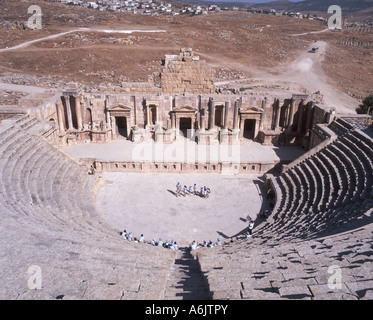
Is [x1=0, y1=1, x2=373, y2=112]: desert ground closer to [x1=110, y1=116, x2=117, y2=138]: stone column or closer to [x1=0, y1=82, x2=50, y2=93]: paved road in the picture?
[x1=0, y1=82, x2=50, y2=93]: paved road

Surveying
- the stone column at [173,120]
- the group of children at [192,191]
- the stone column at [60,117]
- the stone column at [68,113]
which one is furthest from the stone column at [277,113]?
the stone column at [60,117]

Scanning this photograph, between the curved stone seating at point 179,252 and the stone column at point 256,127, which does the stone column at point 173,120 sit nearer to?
the stone column at point 256,127

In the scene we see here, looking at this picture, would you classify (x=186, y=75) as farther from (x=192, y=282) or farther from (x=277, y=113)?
(x=192, y=282)

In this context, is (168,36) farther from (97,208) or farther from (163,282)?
(163,282)

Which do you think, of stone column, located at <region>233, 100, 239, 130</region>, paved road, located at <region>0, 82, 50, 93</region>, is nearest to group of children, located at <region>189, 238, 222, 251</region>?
stone column, located at <region>233, 100, 239, 130</region>

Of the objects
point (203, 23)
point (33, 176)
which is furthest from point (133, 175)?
point (203, 23)

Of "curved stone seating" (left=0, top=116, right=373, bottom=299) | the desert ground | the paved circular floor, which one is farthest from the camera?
the desert ground

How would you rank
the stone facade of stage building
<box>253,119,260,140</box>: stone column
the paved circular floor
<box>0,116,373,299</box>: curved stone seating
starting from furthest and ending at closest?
<box>253,119,260,140</box>: stone column
the stone facade of stage building
the paved circular floor
<box>0,116,373,299</box>: curved stone seating
